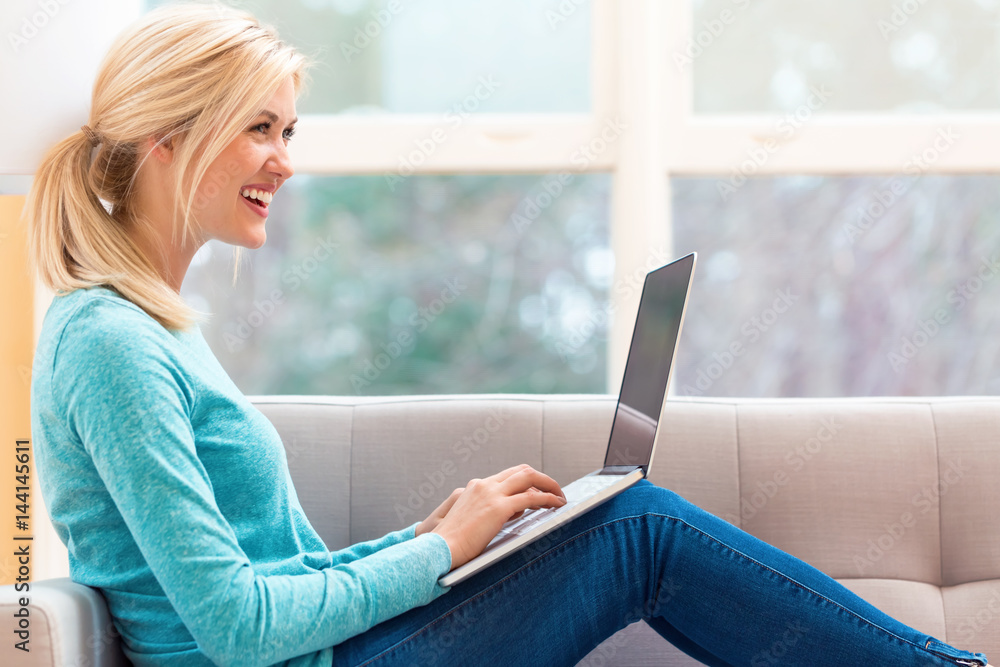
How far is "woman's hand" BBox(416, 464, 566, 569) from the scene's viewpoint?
842 millimetres

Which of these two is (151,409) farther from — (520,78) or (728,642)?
(520,78)

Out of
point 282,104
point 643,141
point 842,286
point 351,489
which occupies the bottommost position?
point 351,489

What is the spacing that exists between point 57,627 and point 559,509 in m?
0.54

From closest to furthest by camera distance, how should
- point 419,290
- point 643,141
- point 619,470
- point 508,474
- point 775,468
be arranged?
point 508,474, point 619,470, point 775,468, point 643,141, point 419,290

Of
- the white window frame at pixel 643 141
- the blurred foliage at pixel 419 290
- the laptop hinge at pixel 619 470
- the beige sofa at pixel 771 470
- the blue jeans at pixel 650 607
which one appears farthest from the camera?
the blurred foliage at pixel 419 290

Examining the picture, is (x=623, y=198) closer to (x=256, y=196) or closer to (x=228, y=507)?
(x=256, y=196)

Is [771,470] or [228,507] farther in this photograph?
[771,470]

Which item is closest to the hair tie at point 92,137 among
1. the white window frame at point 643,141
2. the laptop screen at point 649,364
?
the laptop screen at point 649,364

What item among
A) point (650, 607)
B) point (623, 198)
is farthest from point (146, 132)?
point (623, 198)

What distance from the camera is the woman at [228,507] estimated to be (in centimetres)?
70

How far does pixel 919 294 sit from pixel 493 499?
59.2 inches

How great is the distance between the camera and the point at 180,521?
68 cm

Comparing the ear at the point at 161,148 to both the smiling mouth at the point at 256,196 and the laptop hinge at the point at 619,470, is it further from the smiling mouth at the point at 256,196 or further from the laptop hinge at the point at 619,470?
the laptop hinge at the point at 619,470

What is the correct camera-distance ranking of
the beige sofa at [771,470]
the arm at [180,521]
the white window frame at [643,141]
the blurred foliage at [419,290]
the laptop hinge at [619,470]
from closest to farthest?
the arm at [180,521]
the laptop hinge at [619,470]
the beige sofa at [771,470]
the white window frame at [643,141]
the blurred foliage at [419,290]
